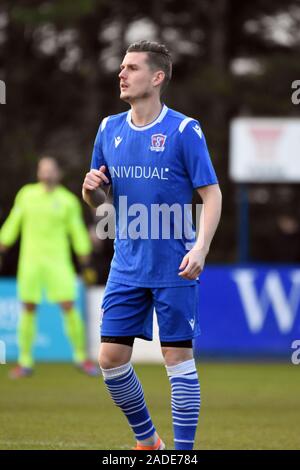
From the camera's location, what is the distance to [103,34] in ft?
101

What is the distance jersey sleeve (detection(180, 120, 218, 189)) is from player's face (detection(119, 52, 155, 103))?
345mm

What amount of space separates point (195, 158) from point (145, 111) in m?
0.44

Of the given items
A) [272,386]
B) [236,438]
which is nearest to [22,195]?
[272,386]

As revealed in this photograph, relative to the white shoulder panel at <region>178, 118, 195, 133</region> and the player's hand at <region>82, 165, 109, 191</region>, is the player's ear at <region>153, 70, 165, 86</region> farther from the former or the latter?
the player's hand at <region>82, 165, 109, 191</region>

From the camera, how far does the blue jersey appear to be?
22.5 feet

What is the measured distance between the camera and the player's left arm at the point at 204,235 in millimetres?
6656

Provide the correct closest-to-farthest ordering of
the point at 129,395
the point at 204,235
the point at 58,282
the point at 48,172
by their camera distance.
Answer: the point at 204,235 → the point at 129,395 → the point at 48,172 → the point at 58,282

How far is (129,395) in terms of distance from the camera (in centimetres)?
710

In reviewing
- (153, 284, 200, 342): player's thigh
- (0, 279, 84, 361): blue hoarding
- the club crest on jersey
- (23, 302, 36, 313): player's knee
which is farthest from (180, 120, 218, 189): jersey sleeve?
(0, 279, 84, 361): blue hoarding

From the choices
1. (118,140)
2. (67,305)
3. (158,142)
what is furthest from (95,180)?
(67,305)

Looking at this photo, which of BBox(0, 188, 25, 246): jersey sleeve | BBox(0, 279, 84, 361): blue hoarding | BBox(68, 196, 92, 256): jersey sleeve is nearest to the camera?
BBox(0, 188, 25, 246): jersey sleeve

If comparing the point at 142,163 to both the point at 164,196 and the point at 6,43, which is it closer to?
the point at 164,196

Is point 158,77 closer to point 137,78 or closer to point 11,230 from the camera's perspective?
point 137,78
